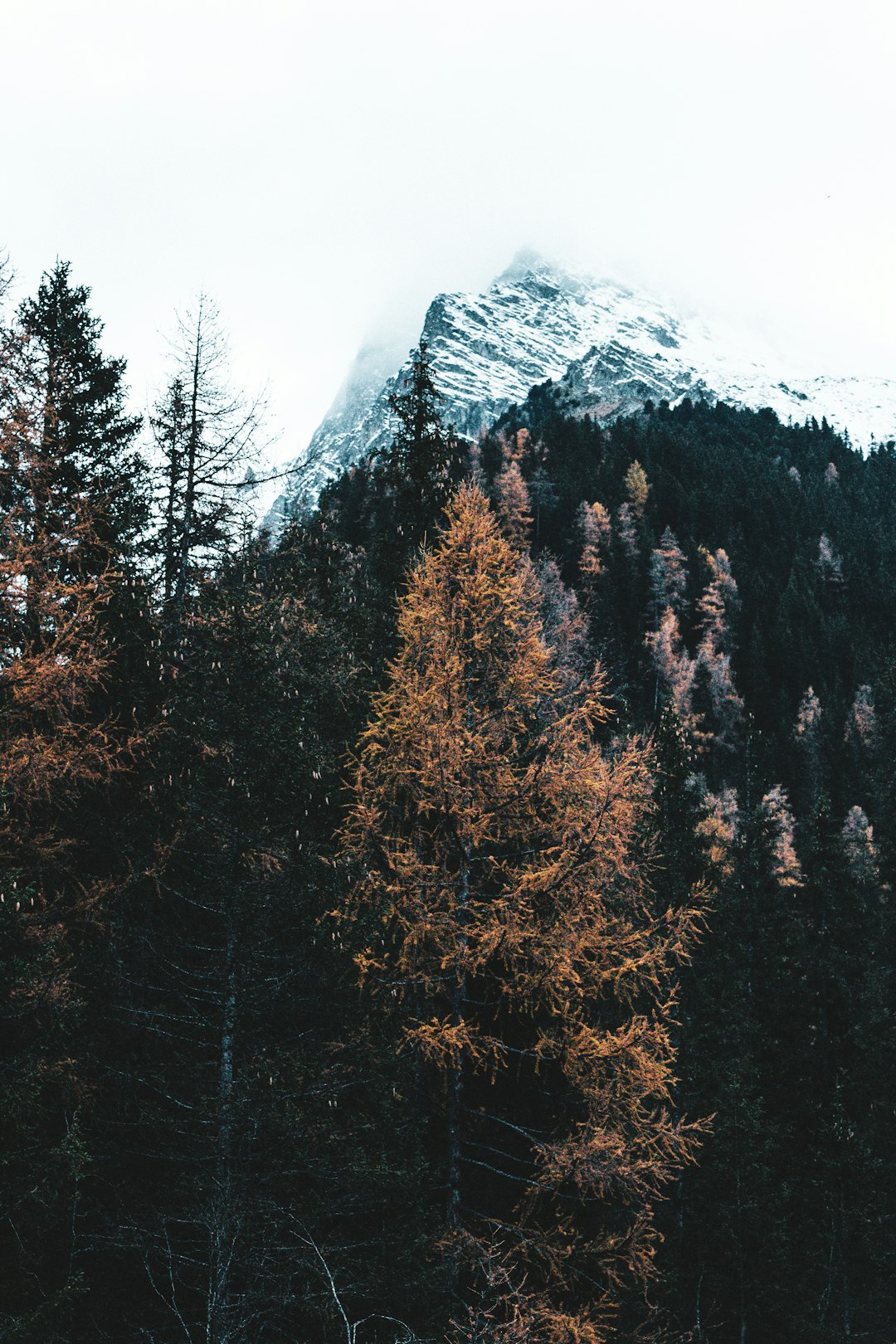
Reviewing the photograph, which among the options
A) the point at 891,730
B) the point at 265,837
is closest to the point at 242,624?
the point at 265,837

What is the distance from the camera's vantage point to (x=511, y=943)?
7.62 m

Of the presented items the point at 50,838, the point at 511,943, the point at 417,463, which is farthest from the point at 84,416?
the point at 511,943

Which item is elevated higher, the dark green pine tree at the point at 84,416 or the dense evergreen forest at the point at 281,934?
the dark green pine tree at the point at 84,416

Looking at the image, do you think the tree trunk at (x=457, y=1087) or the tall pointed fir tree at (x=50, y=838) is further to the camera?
the tree trunk at (x=457, y=1087)

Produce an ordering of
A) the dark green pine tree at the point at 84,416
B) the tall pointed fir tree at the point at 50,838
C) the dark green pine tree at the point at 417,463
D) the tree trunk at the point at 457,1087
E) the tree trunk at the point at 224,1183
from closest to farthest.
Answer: the tree trunk at the point at 224,1183 < the tall pointed fir tree at the point at 50,838 < the tree trunk at the point at 457,1087 < the dark green pine tree at the point at 84,416 < the dark green pine tree at the point at 417,463

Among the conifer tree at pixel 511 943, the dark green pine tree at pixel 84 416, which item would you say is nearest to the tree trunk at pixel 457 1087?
the conifer tree at pixel 511 943

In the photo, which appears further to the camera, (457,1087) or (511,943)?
(457,1087)

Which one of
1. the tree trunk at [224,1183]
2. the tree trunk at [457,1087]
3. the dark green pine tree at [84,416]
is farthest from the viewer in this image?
the dark green pine tree at [84,416]

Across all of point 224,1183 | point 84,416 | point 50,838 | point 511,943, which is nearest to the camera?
point 224,1183

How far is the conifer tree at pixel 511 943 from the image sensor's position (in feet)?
24.7

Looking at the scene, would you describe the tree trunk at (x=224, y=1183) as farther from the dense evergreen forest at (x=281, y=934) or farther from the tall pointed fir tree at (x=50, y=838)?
the tall pointed fir tree at (x=50, y=838)

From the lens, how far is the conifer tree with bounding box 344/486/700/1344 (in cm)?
752

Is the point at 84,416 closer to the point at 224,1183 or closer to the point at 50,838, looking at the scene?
the point at 50,838

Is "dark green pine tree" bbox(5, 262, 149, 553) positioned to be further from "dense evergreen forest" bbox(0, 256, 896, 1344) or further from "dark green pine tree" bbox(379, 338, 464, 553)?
"dark green pine tree" bbox(379, 338, 464, 553)
